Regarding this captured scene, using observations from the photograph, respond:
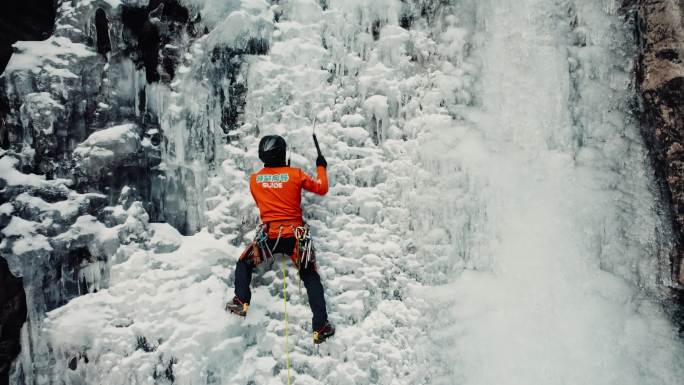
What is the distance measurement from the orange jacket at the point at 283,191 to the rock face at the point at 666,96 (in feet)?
8.42

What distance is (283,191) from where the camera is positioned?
9.50ft

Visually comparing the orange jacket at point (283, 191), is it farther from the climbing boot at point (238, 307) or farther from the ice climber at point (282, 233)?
the climbing boot at point (238, 307)

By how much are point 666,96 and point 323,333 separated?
3041mm

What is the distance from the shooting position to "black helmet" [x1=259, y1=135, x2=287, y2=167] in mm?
2918

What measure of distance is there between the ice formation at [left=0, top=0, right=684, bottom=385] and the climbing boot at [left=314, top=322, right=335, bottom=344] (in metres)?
0.21

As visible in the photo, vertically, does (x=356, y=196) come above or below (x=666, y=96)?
below

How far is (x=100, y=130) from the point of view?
128 inches

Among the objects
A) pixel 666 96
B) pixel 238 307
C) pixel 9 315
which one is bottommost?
pixel 9 315

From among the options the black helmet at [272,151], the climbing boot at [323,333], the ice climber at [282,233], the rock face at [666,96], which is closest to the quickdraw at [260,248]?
the ice climber at [282,233]

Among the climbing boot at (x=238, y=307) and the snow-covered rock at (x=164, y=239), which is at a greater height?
the snow-covered rock at (x=164, y=239)

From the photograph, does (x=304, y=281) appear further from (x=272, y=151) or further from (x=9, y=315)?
(x=9, y=315)

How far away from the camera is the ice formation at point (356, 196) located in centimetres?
304

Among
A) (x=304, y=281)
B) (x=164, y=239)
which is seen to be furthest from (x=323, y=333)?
(x=164, y=239)

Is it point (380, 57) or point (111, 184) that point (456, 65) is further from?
point (111, 184)
